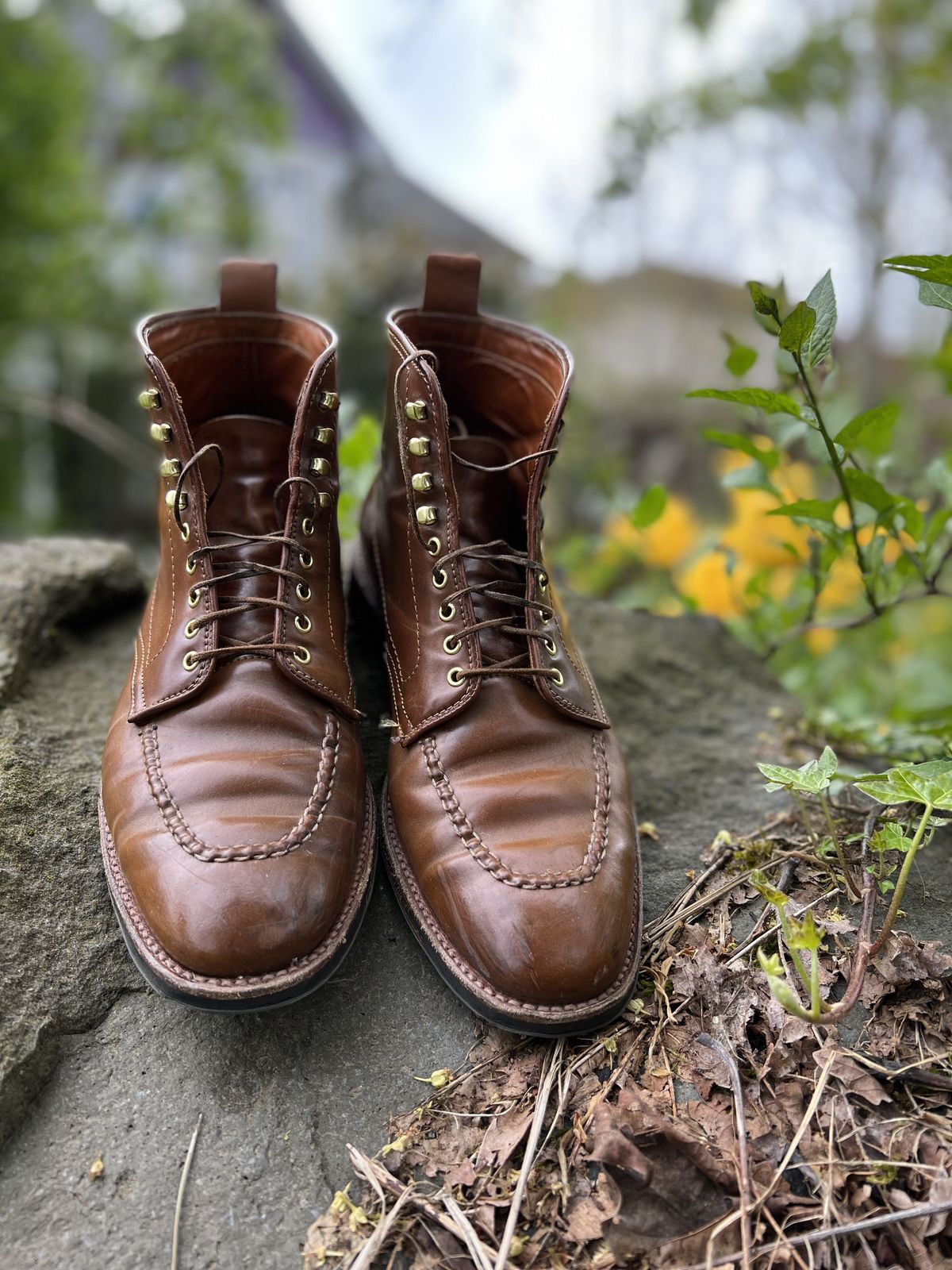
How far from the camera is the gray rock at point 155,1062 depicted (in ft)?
3.80

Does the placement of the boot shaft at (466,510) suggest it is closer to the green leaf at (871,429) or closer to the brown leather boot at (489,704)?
the brown leather boot at (489,704)

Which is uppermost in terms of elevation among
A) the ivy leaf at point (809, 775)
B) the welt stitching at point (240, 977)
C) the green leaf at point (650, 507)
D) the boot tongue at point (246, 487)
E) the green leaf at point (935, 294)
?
the green leaf at point (935, 294)

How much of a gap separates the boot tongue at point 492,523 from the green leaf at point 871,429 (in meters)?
0.59

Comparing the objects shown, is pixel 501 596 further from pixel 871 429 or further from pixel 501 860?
pixel 871 429

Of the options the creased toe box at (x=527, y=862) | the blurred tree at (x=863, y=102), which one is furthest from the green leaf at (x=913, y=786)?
the blurred tree at (x=863, y=102)

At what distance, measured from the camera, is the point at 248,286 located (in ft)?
6.01

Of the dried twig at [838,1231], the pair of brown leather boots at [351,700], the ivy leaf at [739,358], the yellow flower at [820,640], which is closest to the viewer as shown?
the dried twig at [838,1231]

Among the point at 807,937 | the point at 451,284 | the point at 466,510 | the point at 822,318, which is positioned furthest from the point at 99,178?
the point at 807,937

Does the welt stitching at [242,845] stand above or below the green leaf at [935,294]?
below

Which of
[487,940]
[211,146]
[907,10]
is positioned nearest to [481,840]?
[487,940]

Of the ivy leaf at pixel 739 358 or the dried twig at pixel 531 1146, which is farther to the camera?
the ivy leaf at pixel 739 358

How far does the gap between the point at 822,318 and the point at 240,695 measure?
114cm

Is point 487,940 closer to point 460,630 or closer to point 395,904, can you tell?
point 395,904

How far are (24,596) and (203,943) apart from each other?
3.82ft
